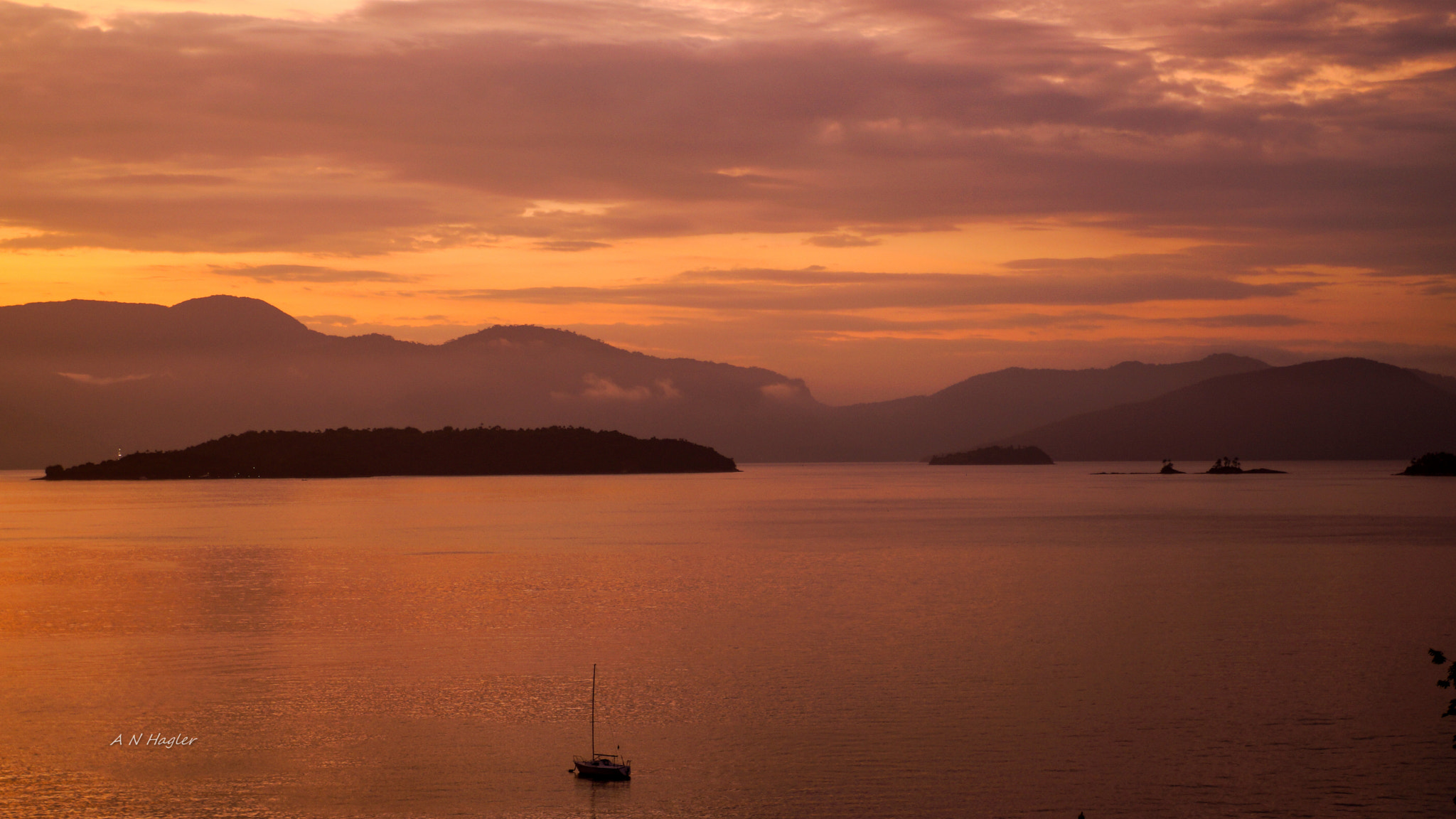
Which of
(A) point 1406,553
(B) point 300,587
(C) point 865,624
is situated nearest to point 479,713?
(C) point 865,624

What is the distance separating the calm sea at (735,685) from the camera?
80.7 feet

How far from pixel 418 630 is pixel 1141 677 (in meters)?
23.9

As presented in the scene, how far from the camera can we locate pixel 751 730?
29.1 m

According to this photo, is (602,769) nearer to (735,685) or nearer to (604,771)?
(604,771)

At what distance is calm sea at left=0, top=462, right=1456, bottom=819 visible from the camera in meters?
24.6

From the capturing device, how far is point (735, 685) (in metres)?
34.2
